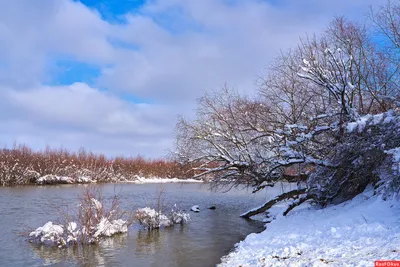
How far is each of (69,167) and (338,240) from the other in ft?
147

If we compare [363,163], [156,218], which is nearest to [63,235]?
[156,218]

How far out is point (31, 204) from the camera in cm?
2162

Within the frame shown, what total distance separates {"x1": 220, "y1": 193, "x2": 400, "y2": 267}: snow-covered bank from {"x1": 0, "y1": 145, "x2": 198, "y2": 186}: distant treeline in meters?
19.4

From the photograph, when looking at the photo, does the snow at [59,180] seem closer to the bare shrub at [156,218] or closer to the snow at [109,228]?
the bare shrub at [156,218]

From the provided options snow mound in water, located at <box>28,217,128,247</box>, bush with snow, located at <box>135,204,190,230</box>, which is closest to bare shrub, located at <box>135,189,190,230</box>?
bush with snow, located at <box>135,204,190,230</box>

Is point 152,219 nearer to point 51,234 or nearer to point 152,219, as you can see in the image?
point 152,219

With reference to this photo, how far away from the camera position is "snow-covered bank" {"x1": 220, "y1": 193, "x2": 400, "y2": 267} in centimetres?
655

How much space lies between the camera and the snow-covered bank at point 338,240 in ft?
21.5

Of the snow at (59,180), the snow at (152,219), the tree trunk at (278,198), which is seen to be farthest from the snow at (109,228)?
the snow at (59,180)

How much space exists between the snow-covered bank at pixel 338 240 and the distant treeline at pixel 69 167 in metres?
19.4

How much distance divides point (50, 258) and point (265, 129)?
11516 millimetres

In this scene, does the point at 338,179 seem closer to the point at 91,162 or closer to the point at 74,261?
the point at 74,261

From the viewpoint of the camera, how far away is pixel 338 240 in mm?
7879

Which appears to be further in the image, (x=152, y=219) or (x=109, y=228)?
(x=152, y=219)
